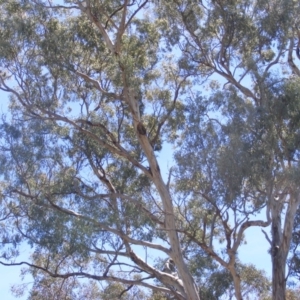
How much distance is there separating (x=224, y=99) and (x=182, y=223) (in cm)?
319

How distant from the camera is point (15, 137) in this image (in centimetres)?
1669

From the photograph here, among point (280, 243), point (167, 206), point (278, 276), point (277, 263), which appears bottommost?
point (278, 276)

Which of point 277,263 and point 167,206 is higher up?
point 167,206

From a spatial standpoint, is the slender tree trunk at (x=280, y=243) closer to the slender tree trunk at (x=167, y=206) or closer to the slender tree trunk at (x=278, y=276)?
the slender tree trunk at (x=278, y=276)

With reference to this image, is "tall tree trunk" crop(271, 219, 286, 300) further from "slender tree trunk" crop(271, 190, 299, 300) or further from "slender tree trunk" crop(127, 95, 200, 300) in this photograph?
"slender tree trunk" crop(127, 95, 200, 300)

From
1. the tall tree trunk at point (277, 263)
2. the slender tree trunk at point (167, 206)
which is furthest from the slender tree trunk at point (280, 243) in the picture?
the slender tree trunk at point (167, 206)

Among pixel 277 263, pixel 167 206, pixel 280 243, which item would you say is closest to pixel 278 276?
pixel 277 263

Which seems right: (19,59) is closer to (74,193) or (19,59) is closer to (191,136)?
(74,193)

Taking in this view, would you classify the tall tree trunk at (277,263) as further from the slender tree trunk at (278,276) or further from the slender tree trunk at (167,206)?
the slender tree trunk at (167,206)

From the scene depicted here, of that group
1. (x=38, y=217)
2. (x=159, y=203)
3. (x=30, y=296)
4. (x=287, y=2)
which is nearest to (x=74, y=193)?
(x=38, y=217)

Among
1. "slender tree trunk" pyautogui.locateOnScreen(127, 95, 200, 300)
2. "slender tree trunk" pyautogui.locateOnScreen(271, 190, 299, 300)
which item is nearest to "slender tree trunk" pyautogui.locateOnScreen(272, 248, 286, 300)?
"slender tree trunk" pyautogui.locateOnScreen(271, 190, 299, 300)

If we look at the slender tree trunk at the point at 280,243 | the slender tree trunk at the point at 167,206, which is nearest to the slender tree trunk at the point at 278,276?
the slender tree trunk at the point at 280,243

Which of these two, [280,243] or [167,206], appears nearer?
[280,243]

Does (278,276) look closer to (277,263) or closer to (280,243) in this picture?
(277,263)
